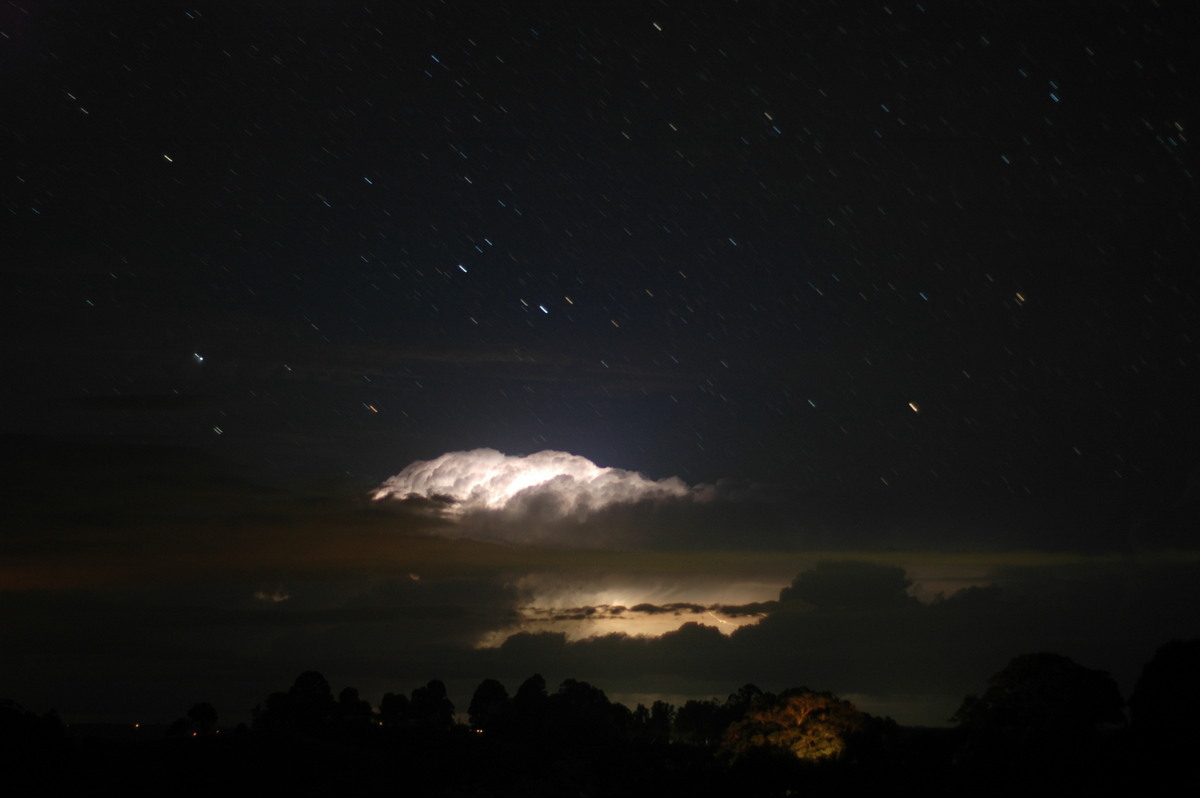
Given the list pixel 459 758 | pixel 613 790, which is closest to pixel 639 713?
pixel 459 758

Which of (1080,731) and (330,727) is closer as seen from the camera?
(1080,731)

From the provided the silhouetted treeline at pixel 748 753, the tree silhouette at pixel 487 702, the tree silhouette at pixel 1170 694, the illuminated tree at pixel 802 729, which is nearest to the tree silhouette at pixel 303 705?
the silhouetted treeline at pixel 748 753

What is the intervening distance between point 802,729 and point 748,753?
3726mm

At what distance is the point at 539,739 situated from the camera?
100062 millimetres

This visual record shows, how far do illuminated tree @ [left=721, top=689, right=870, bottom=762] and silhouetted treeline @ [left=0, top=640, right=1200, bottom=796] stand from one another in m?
0.08

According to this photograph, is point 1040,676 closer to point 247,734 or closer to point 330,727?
point 247,734

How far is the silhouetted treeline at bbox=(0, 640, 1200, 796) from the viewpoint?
144ft

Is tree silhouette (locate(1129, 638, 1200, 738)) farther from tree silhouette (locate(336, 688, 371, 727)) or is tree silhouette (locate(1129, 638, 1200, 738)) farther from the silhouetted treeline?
tree silhouette (locate(336, 688, 371, 727))

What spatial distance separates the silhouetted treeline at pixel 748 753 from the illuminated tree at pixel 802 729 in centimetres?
8

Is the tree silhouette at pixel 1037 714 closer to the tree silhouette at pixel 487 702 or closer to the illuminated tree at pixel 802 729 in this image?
the illuminated tree at pixel 802 729

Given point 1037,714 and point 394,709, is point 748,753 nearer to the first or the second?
point 1037,714

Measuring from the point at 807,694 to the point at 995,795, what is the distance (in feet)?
69.5

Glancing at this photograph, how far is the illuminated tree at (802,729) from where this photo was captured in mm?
62656

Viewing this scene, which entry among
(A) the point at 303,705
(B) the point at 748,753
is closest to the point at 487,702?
(A) the point at 303,705
